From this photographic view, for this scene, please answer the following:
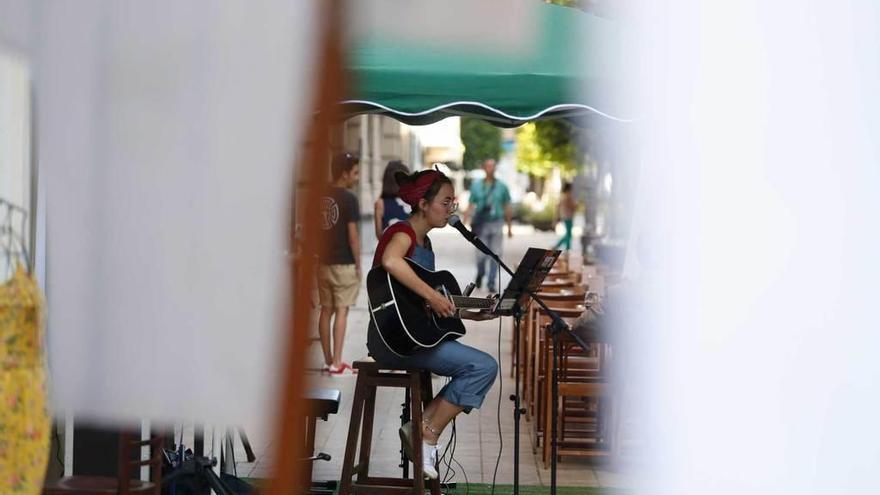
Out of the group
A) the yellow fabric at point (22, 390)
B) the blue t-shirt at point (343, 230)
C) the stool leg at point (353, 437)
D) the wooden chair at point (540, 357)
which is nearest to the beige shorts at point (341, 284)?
the blue t-shirt at point (343, 230)

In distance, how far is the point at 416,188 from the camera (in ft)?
18.5

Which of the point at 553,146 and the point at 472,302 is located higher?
the point at 553,146

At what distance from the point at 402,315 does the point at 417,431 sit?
1.86 feet

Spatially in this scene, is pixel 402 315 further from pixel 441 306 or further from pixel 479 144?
pixel 479 144

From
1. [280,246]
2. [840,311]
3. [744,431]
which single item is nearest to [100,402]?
[280,246]

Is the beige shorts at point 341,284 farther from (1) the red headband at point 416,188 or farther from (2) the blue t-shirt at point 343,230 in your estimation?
(1) the red headband at point 416,188

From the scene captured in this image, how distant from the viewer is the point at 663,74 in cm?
297

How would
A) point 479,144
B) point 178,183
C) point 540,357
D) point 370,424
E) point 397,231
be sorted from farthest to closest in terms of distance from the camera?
point 479,144 < point 540,357 < point 370,424 < point 397,231 < point 178,183

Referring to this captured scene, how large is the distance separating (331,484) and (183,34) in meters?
3.90

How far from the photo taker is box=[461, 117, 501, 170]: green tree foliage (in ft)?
144

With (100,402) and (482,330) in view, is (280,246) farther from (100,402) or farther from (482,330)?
(482,330)

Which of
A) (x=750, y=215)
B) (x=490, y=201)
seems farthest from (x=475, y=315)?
(x=490, y=201)

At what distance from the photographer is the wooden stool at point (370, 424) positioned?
5516 mm

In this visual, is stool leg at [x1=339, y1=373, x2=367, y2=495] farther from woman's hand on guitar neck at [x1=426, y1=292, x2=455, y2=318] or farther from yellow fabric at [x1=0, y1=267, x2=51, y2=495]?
yellow fabric at [x1=0, y1=267, x2=51, y2=495]
